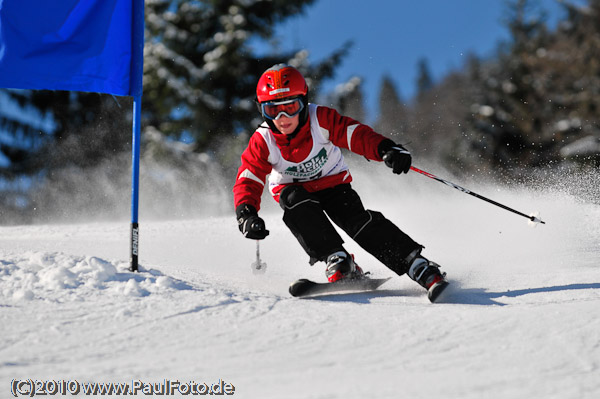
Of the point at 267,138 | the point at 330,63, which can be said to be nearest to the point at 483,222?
the point at 267,138

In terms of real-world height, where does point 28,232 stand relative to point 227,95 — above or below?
below

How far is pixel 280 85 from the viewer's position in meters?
3.53

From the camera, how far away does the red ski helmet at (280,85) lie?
11.6 ft

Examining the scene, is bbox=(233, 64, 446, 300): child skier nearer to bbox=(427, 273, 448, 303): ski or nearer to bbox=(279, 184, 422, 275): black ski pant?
bbox=(279, 184, 422, 275): black ski pant

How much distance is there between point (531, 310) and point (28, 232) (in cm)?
500

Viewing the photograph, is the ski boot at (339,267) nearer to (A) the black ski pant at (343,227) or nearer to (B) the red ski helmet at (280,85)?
(A) the black ski pant at (343,227)

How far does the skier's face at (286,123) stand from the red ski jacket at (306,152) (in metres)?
0.04

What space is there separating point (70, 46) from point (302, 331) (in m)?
2.35

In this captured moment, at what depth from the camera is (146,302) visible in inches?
102

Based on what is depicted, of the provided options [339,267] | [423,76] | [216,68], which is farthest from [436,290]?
[423,76]

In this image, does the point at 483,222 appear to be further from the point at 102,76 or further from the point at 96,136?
the point at 96,136

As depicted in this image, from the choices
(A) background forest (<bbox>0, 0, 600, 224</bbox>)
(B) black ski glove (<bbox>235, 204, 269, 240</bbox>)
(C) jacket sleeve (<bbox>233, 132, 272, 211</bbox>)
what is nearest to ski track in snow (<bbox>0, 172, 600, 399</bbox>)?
(B) black ski glove (<bbox>235, 204, 269, 240</bbox>)

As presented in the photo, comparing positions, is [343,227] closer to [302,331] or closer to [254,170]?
[254,170]

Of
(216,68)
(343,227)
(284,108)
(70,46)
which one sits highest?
(216,68)
